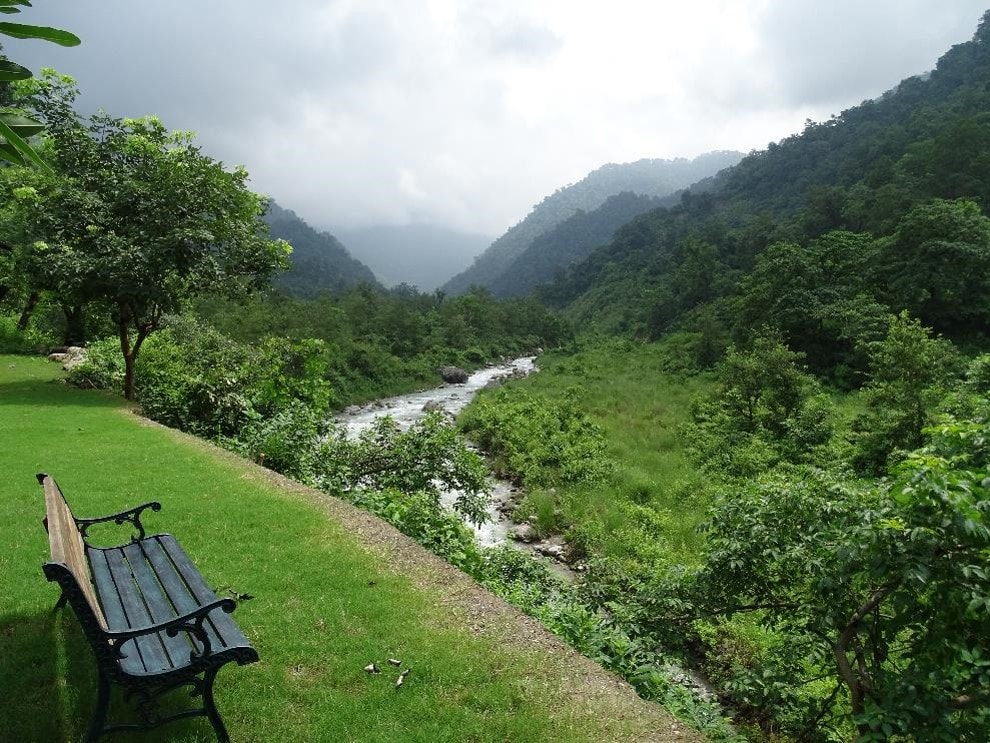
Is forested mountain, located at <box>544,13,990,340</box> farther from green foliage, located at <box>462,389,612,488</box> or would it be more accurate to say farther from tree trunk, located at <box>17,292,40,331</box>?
tree trunk, located at <box>17,292,40,331</box>

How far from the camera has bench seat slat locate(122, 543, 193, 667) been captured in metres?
4.07

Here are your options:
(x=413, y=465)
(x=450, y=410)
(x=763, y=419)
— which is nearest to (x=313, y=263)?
(x=450, y=410)

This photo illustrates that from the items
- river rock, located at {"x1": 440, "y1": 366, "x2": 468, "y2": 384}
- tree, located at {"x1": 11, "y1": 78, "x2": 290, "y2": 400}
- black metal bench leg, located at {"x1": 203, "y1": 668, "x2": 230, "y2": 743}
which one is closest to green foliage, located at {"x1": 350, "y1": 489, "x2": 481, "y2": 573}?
black metal bench leg, located at {"x1": 203, "y1": 668, "x2": 230, "y2": 743}

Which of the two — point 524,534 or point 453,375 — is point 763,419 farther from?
point 453,375

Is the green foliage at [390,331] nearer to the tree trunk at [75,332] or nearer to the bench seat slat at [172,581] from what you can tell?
the tree trunk at [75,332]

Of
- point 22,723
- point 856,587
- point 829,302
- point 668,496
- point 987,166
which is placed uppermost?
point 987,166

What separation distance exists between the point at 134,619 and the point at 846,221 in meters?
64.9

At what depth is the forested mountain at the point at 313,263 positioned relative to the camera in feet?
369

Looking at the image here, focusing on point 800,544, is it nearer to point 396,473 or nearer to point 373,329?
point 396,473

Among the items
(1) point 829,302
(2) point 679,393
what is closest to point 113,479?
(2) point 679,393

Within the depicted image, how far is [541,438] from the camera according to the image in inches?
957

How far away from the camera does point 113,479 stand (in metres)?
9.52

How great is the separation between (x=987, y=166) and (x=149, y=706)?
60.9 meters

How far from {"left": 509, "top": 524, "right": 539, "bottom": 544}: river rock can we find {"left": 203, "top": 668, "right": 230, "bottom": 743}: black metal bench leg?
11587 millimetres
